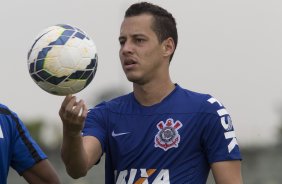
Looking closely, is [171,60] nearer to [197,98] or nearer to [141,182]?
[197,98]

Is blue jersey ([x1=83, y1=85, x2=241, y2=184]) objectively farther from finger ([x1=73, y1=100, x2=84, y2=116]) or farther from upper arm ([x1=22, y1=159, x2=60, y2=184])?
finger ([x1=73, y1=100, x2=84, y2=116])

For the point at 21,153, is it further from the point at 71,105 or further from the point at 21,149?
the point at 71,105

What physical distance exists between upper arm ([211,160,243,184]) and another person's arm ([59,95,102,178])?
3.39ft

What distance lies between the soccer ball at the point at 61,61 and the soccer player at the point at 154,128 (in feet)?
2.37

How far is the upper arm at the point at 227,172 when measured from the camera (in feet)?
25.7

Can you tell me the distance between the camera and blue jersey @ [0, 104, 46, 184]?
25.2 ft

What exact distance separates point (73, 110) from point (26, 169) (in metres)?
1.10

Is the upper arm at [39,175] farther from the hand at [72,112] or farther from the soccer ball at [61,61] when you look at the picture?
the soccer ball at [61,61]

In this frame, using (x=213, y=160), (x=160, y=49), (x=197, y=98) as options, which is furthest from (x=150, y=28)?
(x=213, y=160)

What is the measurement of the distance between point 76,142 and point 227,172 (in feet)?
4.52

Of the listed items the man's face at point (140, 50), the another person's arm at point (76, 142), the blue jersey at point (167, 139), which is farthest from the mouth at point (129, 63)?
the another person's arm at point (76, 142)

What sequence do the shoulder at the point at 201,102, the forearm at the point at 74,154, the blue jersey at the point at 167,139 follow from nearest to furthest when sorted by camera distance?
1. the forearm at the point at 74,154
2. the blue jersey at the point at 167,139
3. the shoulder at the point at 201,102

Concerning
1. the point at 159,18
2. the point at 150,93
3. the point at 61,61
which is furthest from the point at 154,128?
the point at 61,61

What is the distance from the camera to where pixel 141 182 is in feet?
25.8
